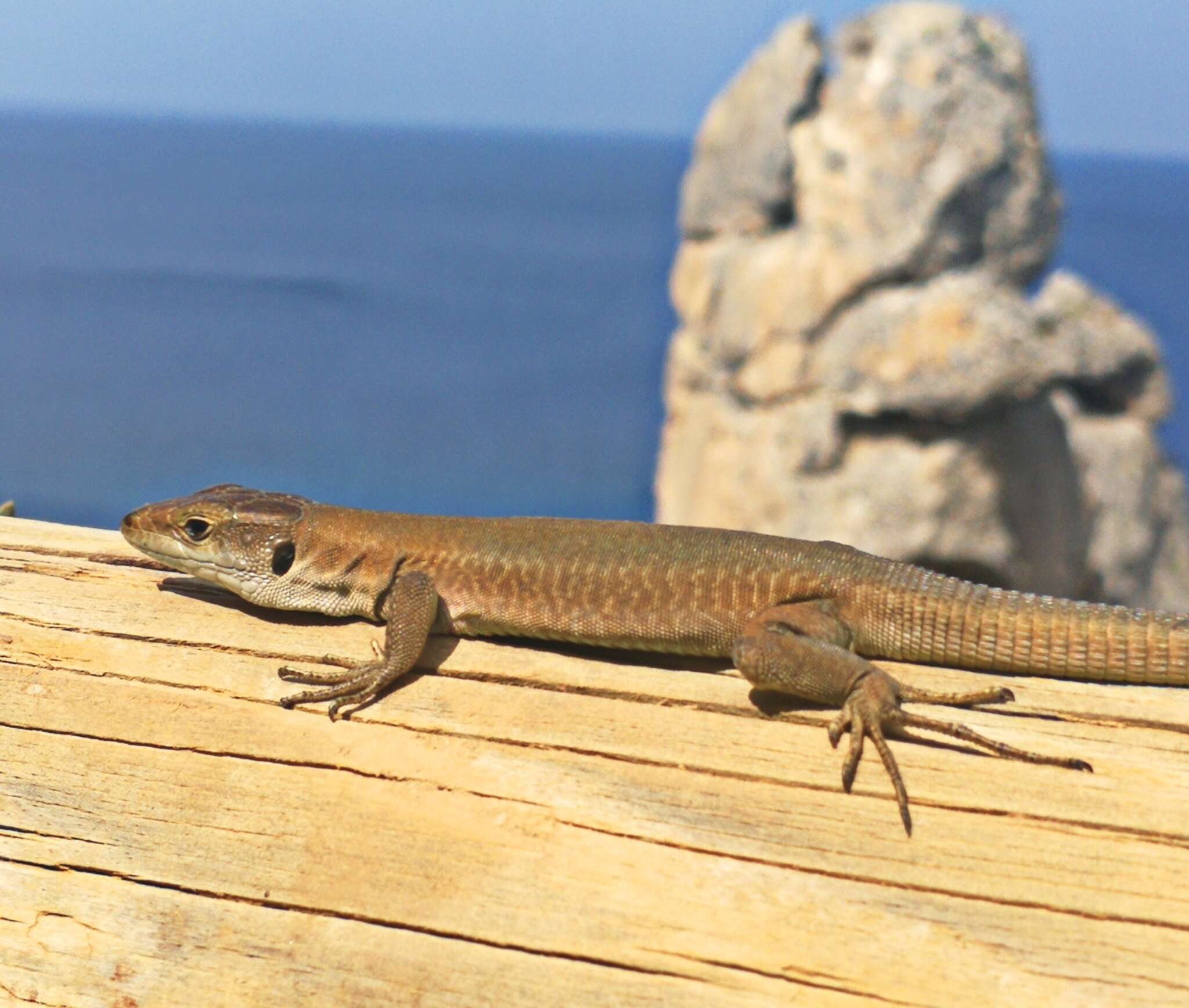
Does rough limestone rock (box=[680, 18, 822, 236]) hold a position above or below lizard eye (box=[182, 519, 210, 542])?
above

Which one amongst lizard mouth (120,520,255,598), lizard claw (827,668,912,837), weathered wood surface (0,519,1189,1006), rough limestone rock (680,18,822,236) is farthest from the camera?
rough limestone rock (680,18,822,236)

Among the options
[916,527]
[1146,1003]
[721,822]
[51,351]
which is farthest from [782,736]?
[51,351]

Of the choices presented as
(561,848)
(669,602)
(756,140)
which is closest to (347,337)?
(756,140)

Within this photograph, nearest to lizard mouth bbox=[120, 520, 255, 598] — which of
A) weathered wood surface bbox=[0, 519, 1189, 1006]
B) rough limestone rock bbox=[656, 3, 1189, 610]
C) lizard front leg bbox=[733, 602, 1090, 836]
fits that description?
weathered wood surface bbox=[0, 519, 1189, 1006]

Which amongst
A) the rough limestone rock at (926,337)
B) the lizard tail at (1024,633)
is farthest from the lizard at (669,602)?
the rough limestone rock at (926,337)

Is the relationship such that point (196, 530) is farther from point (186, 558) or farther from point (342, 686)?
point (342, 686)

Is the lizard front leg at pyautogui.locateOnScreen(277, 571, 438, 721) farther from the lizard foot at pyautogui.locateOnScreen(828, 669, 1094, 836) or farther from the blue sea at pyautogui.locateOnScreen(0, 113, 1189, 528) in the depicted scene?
the blue sea at pyautogui.locateOnScreen(0, 113, 1189, 528)

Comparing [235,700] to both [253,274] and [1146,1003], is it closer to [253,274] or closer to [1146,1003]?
[1146,1003]

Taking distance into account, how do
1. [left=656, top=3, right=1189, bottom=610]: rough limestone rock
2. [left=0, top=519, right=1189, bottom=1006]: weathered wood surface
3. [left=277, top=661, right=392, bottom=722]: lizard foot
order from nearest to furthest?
[left=0, top=519, right=1189, bottom=1006]: weathered wood surface, [left=277, top=661, right=392, bottom=722]: lizard foot, [left=656, top=3, right=1189, bottom=610]: rough limestone rock
